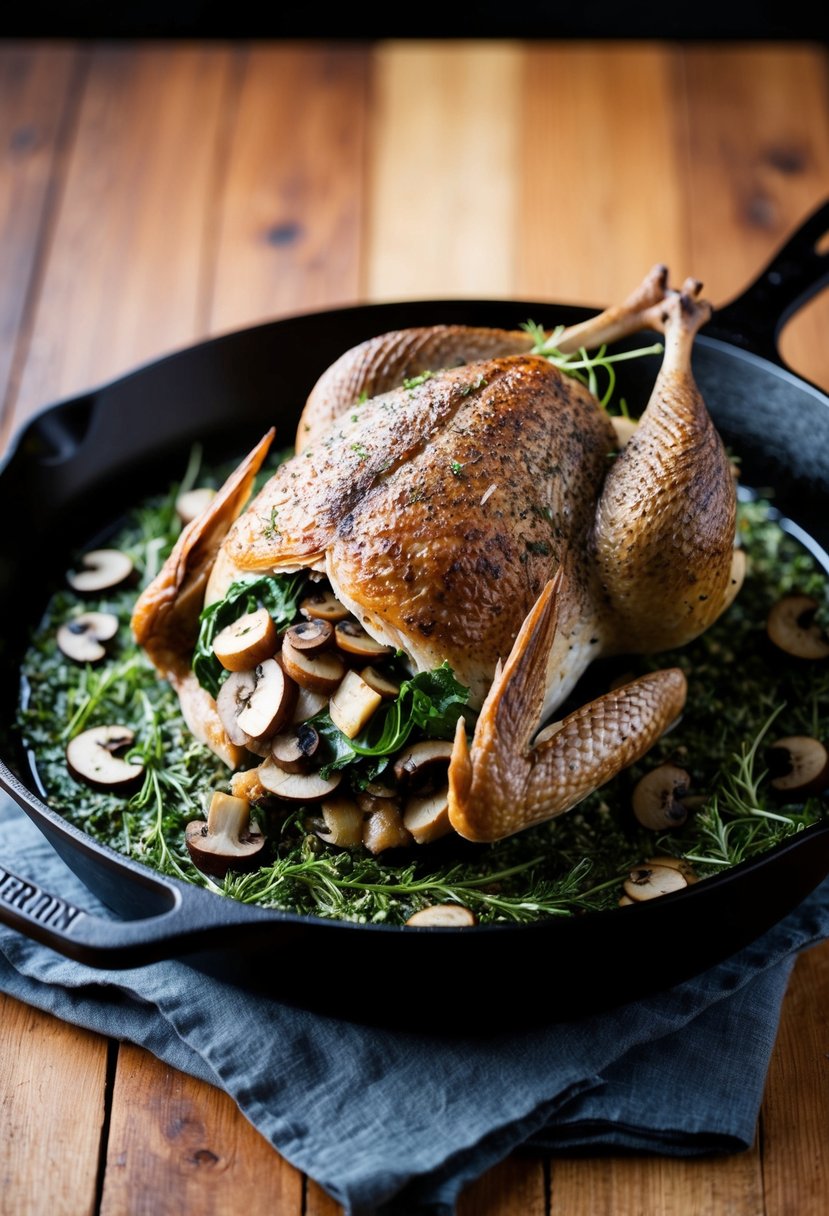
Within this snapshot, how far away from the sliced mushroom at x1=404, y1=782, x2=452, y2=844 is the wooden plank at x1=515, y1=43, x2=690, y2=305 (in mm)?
2622

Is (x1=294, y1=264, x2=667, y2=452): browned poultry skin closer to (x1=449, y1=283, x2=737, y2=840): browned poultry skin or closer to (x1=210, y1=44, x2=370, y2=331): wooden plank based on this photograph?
(x1=449, y1=283, x2=737, y2=840): browned poultry skin

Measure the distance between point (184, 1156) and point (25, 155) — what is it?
4.20 metres

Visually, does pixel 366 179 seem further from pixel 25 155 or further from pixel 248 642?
pixel 248 642

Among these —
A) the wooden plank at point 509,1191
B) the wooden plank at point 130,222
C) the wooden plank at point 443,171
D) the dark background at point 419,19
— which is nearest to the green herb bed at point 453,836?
the wooden plank at point 509,1191

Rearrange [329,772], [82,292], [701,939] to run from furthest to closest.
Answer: [82,292], [329,772], [701,939]

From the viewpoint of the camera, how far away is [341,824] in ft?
9.86

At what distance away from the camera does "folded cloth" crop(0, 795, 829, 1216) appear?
2.69 m

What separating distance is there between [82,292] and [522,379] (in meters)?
2.55

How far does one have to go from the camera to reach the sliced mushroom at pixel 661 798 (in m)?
3.14

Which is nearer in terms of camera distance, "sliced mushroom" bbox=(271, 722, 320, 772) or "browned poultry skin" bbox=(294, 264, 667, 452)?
"sliced mushroom" bbox=(271, 722, 320, 772)

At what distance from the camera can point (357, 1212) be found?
2602mm

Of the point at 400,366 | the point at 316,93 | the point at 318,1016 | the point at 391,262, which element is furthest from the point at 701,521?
the point at 316,93

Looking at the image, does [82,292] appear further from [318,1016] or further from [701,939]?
[701,939]

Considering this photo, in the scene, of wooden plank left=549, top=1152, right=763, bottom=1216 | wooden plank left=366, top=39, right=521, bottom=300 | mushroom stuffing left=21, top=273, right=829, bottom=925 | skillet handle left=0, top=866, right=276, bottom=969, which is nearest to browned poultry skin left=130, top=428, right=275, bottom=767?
mushroom stuffing left=21, top=273, right=829, bottom=925
